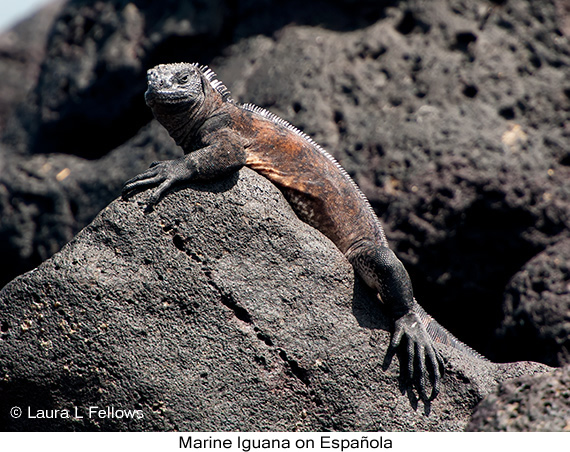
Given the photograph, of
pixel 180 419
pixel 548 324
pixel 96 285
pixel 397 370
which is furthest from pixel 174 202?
pixel 548 324

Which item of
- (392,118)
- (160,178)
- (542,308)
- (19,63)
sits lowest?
(19,63)

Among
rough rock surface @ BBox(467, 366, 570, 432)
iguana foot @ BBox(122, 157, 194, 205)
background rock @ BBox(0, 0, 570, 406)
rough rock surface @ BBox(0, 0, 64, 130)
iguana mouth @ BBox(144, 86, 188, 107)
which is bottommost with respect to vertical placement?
rough rock surface @ BBox(0, 0, 64, 130)

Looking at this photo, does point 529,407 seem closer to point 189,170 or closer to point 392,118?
point 189,170

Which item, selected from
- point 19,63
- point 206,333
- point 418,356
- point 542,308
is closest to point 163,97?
point 206,333

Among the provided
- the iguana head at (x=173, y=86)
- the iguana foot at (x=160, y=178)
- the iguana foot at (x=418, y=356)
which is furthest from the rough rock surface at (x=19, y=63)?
the iguana foot at (x=418, y=356)

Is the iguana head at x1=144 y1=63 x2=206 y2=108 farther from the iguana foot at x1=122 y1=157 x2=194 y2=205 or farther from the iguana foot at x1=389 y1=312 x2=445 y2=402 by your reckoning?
the iguana foot at x1=389 y1=312 x2=445 y2=402

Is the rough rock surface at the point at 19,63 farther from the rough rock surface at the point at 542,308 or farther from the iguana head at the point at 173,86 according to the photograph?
the rough rock surface at the point at 542,308

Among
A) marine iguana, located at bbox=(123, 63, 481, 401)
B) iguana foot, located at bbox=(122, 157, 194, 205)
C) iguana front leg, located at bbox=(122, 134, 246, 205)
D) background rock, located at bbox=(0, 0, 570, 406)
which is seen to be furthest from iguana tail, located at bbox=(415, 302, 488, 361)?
iguana foot, located at bbox=(122, 157, 194, 205)
